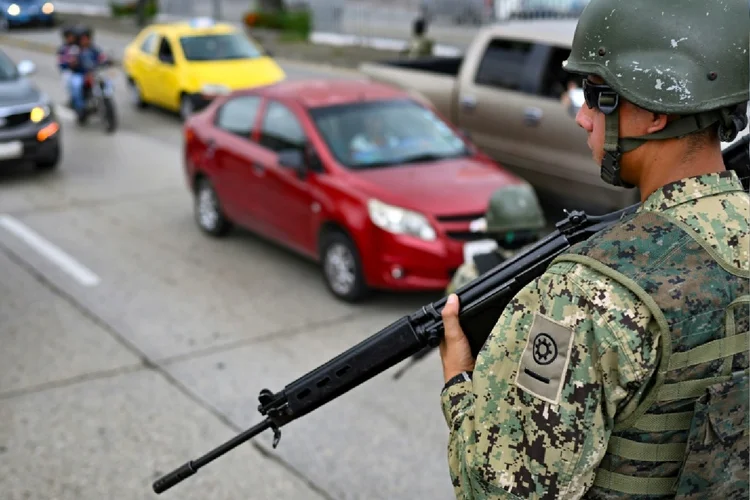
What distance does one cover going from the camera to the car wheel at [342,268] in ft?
23.8

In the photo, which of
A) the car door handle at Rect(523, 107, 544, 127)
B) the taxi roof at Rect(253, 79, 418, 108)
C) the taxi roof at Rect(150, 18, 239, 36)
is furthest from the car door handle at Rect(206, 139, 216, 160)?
the taxi roof at Rect(150, 18, 239, 36)

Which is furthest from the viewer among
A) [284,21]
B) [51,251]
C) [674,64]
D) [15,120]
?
[284,21]

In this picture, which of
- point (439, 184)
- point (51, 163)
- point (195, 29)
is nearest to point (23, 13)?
point (195, 29)

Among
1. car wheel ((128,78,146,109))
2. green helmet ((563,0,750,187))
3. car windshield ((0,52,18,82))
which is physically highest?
green helmet ((563,0,750,187))

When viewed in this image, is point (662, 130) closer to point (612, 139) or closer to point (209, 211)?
point (612, 139)

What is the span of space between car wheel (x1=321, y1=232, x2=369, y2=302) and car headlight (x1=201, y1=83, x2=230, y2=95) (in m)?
7.57

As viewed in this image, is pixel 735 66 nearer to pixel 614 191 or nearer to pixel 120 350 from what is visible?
pixel 120 350

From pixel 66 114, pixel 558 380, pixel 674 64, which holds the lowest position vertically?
pixel 66 114

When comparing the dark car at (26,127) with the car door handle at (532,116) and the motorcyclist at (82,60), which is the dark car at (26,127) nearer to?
the motorcyclist at (82,60)

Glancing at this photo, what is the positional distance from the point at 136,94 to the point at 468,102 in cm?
865

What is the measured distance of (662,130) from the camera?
1.98 meters

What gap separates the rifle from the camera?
223 cm

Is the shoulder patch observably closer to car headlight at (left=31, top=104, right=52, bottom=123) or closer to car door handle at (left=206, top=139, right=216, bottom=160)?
car door handle at (left=206, top=139, right=216, bottom=160)

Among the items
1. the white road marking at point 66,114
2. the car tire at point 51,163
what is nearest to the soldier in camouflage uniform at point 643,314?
the car tire at point 51,163
